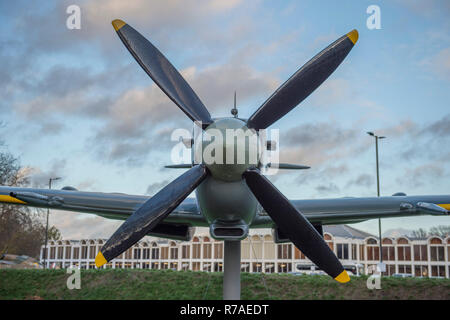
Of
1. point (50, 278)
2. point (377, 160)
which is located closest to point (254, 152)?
point (50, 278)

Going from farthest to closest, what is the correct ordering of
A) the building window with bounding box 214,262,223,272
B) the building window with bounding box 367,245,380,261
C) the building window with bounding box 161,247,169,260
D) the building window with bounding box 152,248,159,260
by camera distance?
the building window with bounding box 152,248,159,260 → the building window with bounding box 161,247,169,260 → the building window with bounding box 214,262,223,272 → the building window with bounding box 367,245,380,261

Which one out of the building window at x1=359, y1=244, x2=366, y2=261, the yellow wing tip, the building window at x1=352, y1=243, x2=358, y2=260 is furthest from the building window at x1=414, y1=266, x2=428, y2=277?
the yellow wing tip

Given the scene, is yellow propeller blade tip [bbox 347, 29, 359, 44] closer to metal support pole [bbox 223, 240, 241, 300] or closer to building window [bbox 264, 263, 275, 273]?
metal support pole [bbox 223, 240, 241, 300]

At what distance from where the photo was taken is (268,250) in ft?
234

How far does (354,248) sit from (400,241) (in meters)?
6.99

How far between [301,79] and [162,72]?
2.55 m

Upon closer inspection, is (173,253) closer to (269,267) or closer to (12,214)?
(269,267)

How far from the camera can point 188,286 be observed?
17.9m

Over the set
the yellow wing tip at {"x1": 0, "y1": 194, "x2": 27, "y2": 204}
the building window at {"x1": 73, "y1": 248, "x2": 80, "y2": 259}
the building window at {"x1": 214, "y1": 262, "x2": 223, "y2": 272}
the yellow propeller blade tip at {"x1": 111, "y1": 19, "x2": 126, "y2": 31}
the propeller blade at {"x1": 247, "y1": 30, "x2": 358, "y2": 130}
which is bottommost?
the building window at {"x1": 214, "y1": 262, "x2": 223, "y2": 272}

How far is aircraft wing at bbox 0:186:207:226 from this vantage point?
926 centimetres

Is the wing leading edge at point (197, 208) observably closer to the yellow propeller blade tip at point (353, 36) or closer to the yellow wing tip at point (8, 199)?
the yellow wing tip at point (8, 199)

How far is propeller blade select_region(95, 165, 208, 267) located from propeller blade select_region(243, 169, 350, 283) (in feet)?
3.18

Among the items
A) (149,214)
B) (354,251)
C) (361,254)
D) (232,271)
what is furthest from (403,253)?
(149,214)

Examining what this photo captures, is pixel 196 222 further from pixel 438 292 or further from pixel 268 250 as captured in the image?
pixel 268 250
